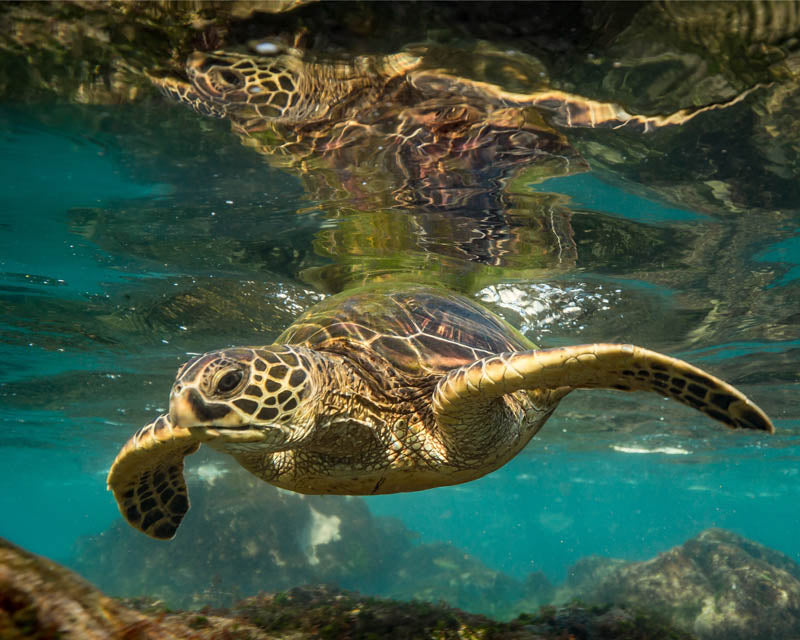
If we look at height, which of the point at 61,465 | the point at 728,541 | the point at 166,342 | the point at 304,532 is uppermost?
the point at 166,342

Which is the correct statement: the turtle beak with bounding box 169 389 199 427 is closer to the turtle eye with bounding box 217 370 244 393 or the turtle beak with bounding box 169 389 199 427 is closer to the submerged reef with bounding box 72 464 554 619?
the turtle eye with bounding box 217 370 244 393

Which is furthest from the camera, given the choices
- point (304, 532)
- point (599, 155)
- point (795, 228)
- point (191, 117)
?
point (304, 532)

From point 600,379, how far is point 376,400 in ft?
6.11

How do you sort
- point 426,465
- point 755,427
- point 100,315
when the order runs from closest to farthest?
point 755,427 < point 426,465 < point 100,315

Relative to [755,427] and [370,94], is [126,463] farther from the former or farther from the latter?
[755,427]

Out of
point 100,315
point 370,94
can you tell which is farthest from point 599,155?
point 100,315

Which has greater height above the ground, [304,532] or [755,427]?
[755,427]

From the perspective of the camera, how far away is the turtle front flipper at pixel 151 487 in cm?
480

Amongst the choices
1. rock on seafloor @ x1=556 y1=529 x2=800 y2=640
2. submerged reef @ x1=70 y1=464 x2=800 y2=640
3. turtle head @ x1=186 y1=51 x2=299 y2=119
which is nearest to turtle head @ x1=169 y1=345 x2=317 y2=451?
turtle head @ x1=186 y1=51 x2=299 y2=119

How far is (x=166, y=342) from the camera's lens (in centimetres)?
1223

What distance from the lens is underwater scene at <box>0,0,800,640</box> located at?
3643mm

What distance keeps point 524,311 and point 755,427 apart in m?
7.44

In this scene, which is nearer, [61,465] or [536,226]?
[536,226]

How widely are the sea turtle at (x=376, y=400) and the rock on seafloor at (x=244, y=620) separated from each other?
108 centimetres
